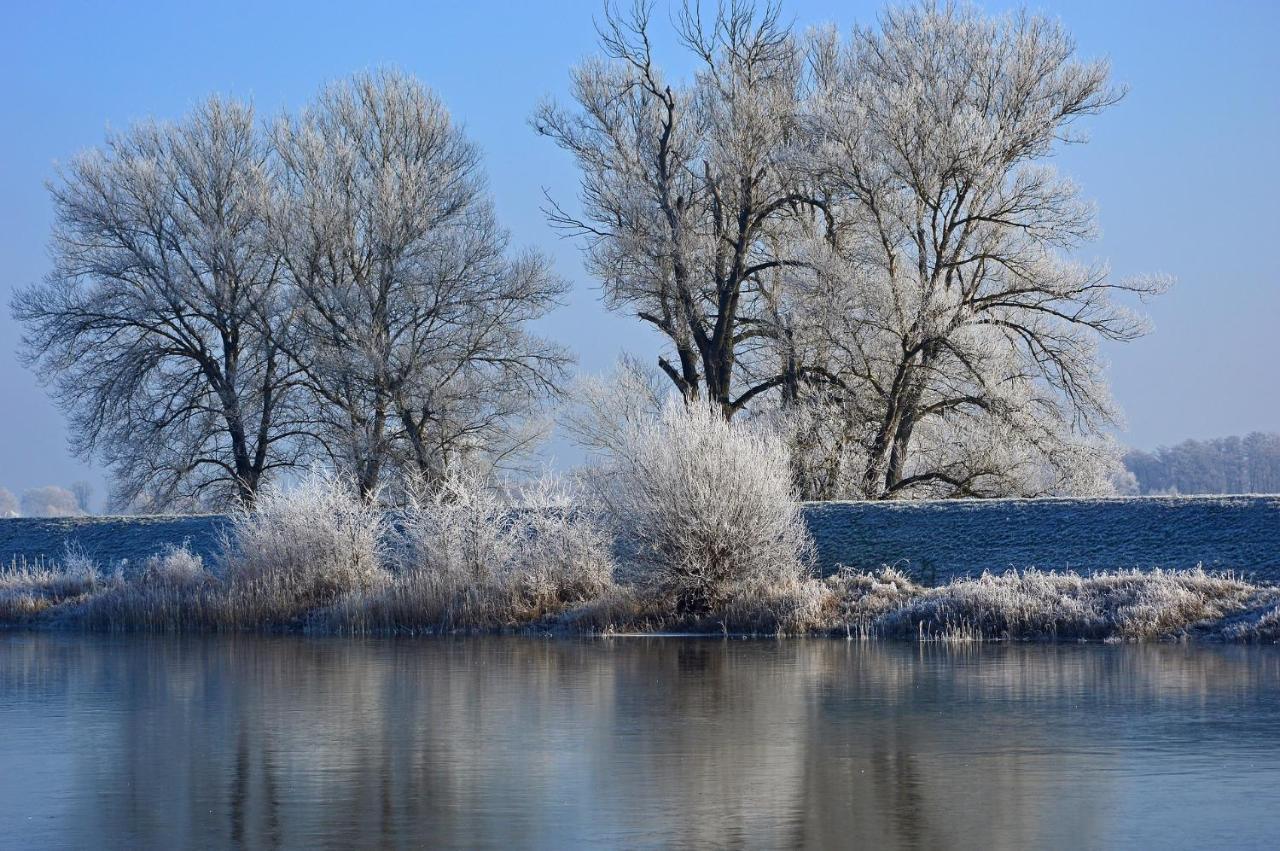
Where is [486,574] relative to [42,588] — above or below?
above

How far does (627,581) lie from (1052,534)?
711 cm

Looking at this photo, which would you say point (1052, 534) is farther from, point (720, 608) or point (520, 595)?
point (520, 595)

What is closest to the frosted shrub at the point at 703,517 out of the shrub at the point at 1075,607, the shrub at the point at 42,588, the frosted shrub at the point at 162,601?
the shrub at the point at 1075,607

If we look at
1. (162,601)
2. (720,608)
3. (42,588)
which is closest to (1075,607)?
(720,608)

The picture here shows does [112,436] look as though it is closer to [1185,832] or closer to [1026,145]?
[1026,145]

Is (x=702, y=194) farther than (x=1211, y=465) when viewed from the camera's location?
No

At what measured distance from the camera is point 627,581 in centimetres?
2461

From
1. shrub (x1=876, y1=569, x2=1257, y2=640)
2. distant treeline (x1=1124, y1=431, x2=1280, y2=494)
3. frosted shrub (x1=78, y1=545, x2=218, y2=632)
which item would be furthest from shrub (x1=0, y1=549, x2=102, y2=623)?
distant treeline (x1=1124, y1=431, x2=1280, y2=494)

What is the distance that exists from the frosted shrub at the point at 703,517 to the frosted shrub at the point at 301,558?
16.5 feet

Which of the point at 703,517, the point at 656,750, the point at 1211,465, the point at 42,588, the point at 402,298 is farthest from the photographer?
the point at 1211,465

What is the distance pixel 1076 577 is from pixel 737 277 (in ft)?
47.9

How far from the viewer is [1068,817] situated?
9.53 metres

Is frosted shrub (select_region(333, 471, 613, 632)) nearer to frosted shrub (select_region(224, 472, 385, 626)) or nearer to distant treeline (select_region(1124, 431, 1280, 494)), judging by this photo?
frosted shrub (select_region(224, 472, 385, 626))

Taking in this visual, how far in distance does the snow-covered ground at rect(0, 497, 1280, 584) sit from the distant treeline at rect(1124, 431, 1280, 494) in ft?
116
